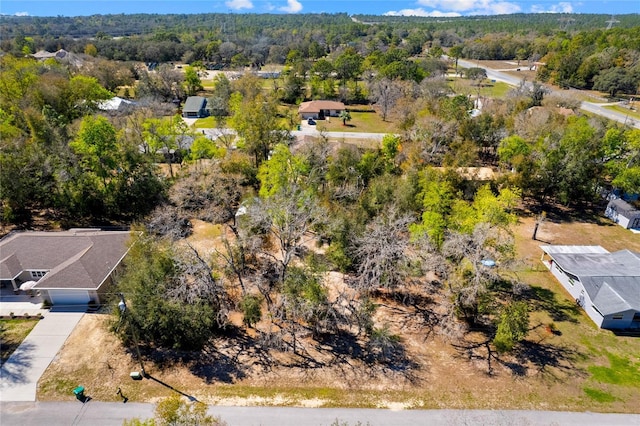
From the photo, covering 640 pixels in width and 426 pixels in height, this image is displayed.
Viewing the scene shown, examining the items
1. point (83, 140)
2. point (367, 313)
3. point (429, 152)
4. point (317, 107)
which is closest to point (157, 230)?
point (83, 140)

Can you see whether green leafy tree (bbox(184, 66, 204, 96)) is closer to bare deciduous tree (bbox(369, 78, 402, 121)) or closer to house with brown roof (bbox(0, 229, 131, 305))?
bare deciduous tree (bbox(369, 78, 402, 121))

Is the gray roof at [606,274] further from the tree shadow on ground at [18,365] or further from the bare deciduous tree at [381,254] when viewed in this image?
the tree shadow on ground at [18,365]

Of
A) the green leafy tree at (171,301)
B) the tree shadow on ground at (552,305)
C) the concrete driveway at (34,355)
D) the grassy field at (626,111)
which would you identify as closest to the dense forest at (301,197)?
the green leafy tree at (171,301)

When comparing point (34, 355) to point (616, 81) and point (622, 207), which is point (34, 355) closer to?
point (622, 207)

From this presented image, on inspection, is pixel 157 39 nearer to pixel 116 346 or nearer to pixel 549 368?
pixel 116 346

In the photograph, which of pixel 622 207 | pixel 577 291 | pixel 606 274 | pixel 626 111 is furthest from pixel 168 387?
pixel 626 111

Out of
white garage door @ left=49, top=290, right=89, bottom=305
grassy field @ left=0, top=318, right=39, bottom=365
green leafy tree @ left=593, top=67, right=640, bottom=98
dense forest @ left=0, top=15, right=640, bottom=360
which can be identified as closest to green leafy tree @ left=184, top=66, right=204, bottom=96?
dense forest @ left=0, top=15, right=640, bottom=360

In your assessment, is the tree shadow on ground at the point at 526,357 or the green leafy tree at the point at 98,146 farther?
the green leafy tree at the point at 98,146
